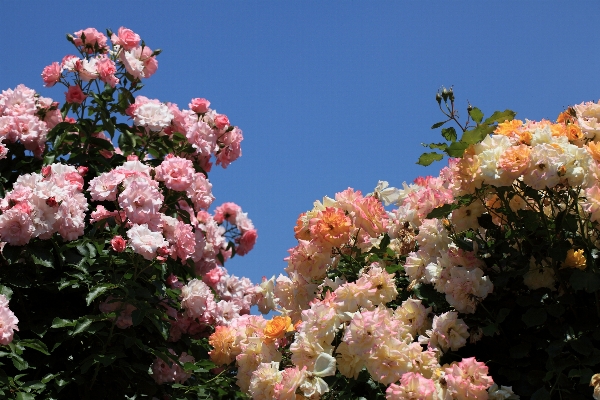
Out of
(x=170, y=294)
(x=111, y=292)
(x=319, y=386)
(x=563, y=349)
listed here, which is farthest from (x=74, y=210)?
(x=563, y=349)

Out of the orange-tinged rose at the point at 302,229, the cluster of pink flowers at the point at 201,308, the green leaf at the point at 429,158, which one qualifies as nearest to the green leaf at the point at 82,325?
the cluster of pink flowers at the point at 201,308

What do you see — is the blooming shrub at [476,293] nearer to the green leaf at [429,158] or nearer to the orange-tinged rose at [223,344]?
the green leaf at [429,158]

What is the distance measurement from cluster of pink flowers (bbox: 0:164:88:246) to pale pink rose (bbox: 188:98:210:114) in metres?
1.11

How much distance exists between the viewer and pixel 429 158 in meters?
2.67

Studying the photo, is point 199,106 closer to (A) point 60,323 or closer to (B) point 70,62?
(B) point 70,62

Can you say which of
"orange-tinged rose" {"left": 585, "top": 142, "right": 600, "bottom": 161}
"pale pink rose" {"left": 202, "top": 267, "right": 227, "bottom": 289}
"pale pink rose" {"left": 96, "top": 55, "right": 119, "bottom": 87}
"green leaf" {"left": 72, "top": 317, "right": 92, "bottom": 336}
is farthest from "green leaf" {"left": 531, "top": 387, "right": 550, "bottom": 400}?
"pale pink rose" {"left": 96, "top": 55, "right": 119, "bottom": 87}

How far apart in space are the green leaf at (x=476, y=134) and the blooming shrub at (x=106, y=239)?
1.38m

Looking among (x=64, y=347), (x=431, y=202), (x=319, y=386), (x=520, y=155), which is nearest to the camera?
(x=520, y=155)

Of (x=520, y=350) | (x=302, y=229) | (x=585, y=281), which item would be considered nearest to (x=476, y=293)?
(x=520, y=350)

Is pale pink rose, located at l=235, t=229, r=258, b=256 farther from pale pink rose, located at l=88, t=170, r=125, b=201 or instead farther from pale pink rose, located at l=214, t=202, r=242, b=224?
pale pink rose, located at l=88, t=170, r=125, b=201

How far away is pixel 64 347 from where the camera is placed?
11.4 ft

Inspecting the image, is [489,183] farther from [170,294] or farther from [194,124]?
[194,124]

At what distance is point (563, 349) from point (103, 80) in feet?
9.17

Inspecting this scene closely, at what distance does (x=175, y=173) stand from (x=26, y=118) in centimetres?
105
